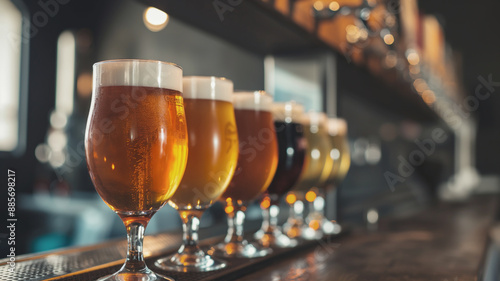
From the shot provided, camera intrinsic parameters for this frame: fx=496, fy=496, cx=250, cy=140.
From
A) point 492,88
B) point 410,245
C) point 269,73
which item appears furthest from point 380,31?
point 492,88

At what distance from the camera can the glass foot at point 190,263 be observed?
34.1 inches

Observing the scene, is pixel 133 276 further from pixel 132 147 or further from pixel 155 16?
pixel 155 16

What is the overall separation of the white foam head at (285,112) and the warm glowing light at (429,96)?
1.88 metres

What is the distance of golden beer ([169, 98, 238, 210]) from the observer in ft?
2.84

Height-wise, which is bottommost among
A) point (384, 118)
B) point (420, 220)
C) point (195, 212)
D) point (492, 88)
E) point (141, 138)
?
point (420, 220)

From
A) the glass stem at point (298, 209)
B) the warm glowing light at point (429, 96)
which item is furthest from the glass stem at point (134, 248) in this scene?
the warm glowing light at point (429, 96)

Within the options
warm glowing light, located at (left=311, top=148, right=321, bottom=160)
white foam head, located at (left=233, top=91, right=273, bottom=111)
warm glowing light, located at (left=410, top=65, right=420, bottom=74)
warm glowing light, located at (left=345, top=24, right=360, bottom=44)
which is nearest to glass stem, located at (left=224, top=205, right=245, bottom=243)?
white foam head, located at (left=233, top=91, right=273, bottom=111)

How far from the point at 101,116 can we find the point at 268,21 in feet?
2.04

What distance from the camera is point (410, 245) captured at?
4.64 feet

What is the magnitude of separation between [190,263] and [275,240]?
15.0 inches

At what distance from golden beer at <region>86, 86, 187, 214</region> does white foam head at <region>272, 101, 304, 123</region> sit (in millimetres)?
482

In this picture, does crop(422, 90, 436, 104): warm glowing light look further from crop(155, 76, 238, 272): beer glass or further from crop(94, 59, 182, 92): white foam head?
crop(94, 59, 182, 92): white foam head

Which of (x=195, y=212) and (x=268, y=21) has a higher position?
(x=268, y=21)

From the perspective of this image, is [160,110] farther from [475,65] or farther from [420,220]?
[475,65]
